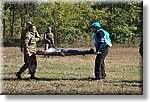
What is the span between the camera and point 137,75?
564cm

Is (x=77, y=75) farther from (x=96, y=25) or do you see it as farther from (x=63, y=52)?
(x=96, y=25)

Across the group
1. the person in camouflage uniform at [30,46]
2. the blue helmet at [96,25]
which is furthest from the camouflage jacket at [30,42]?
the blue helmet at [96,25]

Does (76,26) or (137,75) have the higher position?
(76,26)

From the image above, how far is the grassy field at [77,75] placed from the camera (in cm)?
564

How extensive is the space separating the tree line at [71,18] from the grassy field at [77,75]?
0.53 ft

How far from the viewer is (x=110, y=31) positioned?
5656 millimetres

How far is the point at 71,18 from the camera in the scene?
5.66m

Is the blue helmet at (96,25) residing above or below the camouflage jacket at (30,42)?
above

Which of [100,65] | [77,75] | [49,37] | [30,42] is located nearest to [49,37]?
[49,37]

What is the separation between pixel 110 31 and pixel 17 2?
961mm

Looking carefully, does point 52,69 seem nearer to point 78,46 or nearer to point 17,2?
point 78,46

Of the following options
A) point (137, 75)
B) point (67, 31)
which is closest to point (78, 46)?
point (67, 31)

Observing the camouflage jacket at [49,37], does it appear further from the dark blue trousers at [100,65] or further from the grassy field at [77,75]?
the dark blue trousers at [100,65]

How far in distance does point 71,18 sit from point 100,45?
0.39m
